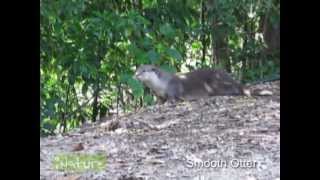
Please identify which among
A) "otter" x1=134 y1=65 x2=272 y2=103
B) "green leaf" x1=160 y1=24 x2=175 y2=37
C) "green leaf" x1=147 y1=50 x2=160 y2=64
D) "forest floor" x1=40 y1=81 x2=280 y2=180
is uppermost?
"green leaf" x1=160 y1=24 x2=175 y2=37

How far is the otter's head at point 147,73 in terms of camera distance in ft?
17.1

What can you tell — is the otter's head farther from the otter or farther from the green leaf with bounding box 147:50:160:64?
the green leaf with bounding box 147:50:160:64

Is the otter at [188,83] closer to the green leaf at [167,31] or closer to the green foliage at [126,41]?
the green foliage at [126,41]

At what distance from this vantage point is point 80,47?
5.08m

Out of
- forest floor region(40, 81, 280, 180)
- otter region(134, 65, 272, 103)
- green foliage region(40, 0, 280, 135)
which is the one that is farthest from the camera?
otter region(134, 65, 272, 103)

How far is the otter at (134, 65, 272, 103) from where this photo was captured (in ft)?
17.1

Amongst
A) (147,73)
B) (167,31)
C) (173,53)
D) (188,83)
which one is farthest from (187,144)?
(188,83)

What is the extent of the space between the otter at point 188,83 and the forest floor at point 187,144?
198 mm

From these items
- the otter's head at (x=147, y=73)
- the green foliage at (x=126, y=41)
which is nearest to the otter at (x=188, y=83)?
the otter's head at (x=147, y=73)

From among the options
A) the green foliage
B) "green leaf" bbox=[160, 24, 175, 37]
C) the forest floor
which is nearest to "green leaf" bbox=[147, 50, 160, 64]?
the green foliage

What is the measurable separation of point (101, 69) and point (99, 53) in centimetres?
10
